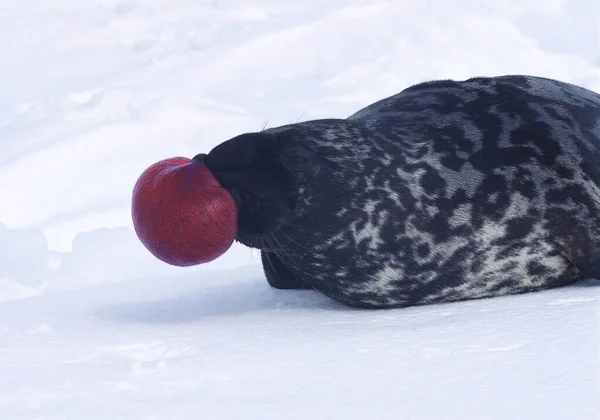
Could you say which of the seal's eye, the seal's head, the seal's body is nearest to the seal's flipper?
the seal's body

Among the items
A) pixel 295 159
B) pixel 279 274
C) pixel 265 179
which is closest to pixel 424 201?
pixel 295 159

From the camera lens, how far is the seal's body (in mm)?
3980

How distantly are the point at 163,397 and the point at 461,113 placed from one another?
219 centimetres

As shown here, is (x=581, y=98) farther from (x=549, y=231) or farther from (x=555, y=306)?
(x=555, y=306)

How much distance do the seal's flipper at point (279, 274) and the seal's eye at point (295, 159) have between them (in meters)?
0.78

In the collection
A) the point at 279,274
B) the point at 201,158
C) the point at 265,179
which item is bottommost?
the point at 279,274

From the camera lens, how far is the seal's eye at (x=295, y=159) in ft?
13.0

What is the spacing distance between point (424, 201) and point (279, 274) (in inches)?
34.9

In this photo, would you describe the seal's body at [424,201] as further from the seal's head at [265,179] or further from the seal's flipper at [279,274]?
the seal's flipper at [279,274]

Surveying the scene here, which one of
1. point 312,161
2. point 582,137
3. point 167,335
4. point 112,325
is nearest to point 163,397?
point 167,335

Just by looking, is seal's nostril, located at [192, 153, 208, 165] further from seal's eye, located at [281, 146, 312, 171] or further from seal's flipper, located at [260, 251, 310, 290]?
seal's flipper, located at [260, 251, 310, 290]

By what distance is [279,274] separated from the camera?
15.3ft

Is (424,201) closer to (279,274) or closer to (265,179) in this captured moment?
(265,179)

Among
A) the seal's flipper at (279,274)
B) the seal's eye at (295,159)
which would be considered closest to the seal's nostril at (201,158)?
the seal's eye at (295,159)
